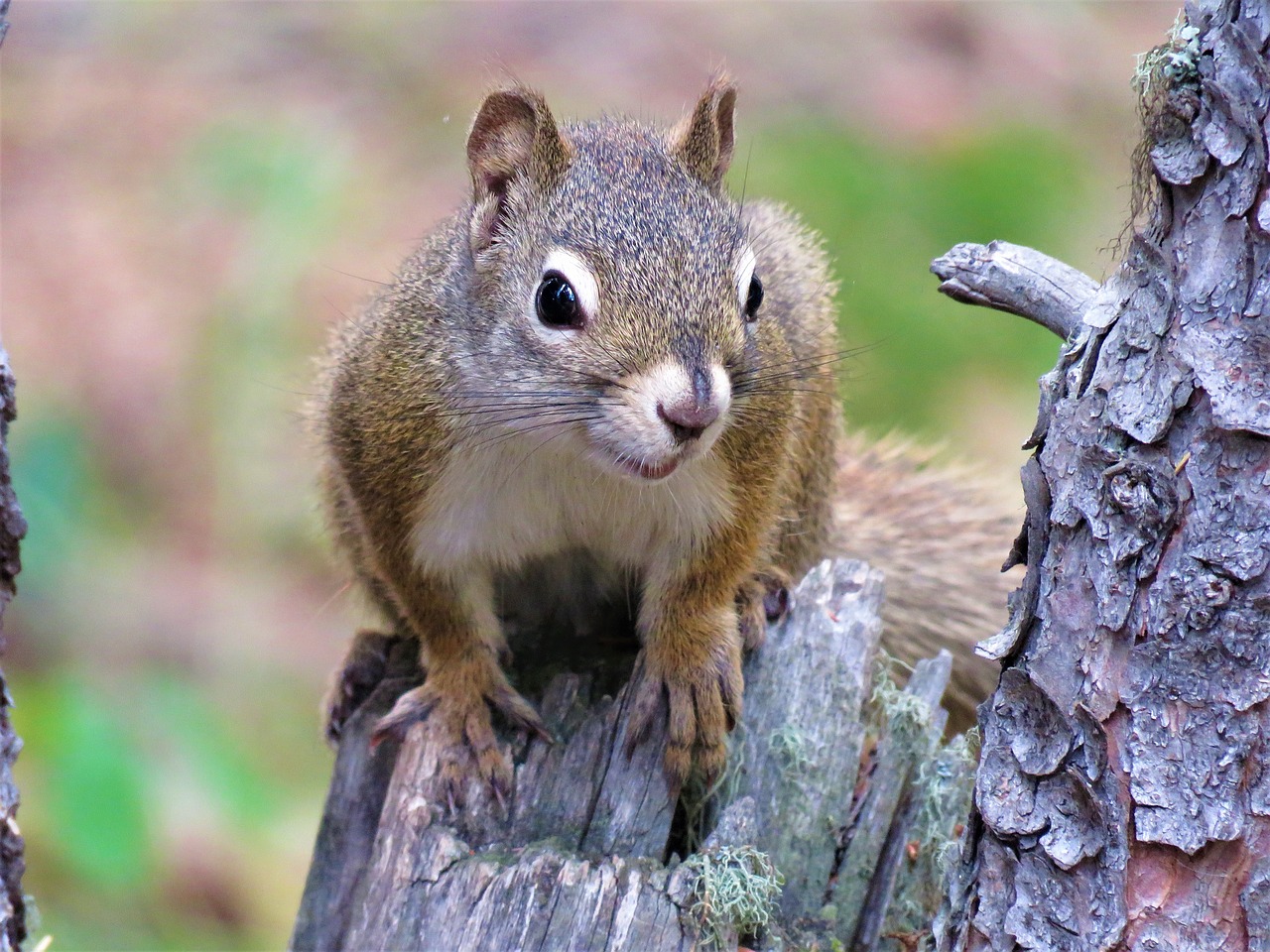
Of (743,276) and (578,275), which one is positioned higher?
(743,276)

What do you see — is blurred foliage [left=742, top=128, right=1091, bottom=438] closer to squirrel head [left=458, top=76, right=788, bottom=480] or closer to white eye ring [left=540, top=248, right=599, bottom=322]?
squirrel head [left=458, top=76, right=788, bottom=480]

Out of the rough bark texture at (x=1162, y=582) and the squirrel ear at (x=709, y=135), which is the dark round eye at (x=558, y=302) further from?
the rough bark texture at (x=1162, y=582)

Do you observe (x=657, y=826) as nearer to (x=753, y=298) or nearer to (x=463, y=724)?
(x=463, y=724)

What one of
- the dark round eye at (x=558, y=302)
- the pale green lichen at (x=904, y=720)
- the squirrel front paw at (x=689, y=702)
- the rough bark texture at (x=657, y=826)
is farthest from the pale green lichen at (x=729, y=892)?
the dark round eye at (x=558, y=302)

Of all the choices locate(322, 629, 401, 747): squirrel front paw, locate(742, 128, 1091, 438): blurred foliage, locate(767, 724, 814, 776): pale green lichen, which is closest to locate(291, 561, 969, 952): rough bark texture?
locate(767, 724, 814, 776): pale green lichen

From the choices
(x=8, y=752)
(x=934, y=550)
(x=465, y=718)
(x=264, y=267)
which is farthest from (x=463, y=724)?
(x=264, y=267)

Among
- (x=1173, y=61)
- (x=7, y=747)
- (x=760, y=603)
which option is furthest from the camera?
(x=760, y=603)
